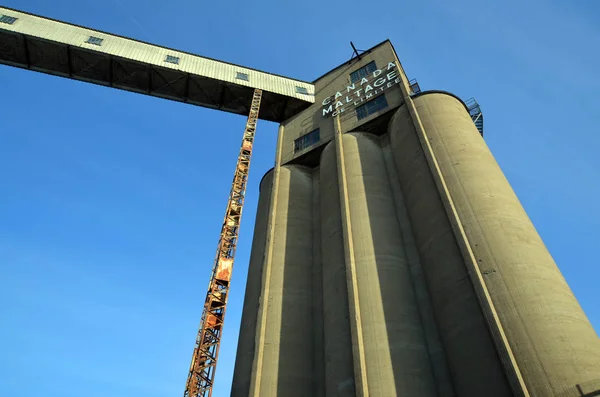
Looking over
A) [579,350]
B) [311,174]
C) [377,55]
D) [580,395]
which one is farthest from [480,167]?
[377,55]

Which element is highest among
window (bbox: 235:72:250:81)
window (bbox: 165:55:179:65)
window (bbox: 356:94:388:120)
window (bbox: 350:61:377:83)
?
window (bbox: 165:55:179:65)

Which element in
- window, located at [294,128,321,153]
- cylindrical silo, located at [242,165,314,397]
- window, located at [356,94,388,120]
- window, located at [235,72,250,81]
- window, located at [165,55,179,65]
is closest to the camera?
cylindrical silo, located at [242,165,314,397]

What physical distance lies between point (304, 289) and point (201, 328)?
24.5 feet

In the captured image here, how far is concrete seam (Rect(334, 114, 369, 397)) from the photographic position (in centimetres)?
1662

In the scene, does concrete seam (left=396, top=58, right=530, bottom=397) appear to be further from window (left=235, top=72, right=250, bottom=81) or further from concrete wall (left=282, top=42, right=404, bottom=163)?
window (left=235, top=72, right=250, bottom=81)

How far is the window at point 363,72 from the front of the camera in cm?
3391

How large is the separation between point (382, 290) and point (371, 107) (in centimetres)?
1549

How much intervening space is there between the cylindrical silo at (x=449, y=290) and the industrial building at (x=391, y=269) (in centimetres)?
6

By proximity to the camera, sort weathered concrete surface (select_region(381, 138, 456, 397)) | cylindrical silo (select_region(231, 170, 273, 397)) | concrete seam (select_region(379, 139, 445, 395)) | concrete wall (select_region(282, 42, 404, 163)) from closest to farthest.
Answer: weathered concrete surface (select_region(381, 138, 456, 397))
concrete seam (select_region(379, 139, 445, 395))
cylindrical silo (select_region(231, 170, 273, 397))
concrete wall (select_region(282, 42, 404, 163))

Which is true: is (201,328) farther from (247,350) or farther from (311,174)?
(311,174)

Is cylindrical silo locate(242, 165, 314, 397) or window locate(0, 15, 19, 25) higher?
window locate(0, 15, 19, 25)

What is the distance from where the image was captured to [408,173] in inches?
931

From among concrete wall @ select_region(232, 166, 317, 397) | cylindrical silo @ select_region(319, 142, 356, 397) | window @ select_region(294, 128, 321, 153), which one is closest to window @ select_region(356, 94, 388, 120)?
window @ select_region(294, 128, 321, 153)

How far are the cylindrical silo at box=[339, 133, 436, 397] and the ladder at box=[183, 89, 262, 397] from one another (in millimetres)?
10778
